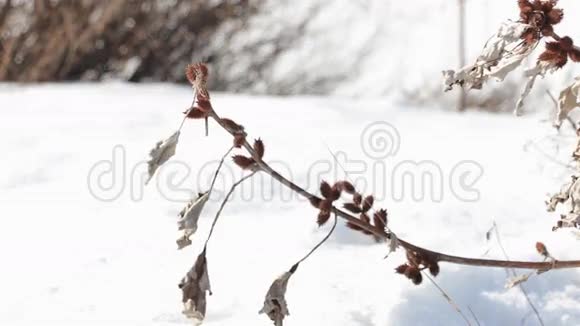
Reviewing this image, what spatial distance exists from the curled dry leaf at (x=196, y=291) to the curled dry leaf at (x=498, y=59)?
436 mm

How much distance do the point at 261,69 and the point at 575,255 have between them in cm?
330

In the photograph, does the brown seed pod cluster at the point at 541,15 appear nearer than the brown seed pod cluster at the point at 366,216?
Yes

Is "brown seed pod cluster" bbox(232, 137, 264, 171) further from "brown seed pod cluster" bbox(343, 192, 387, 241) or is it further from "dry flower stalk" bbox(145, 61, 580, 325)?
"brown seed pod cluster" bbox(343, 192, 387, 241)

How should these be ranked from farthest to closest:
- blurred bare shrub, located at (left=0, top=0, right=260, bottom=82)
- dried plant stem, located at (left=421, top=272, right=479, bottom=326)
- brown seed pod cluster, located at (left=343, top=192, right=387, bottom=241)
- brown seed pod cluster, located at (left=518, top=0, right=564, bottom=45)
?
blurred bare shrub, located at (left=0, top=0, right=260, bottom=82) → dried plant stem, located at (left=421, top=272, right=479, bottom=326) → brown seed pod cluster, located at (left=343, top=192, right=387, bottom=241) → brown seed pod cluster, located at (left=518, top=0, right=564, bottom=45)

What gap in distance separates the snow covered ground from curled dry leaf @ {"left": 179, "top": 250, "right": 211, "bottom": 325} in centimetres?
Answer: 23

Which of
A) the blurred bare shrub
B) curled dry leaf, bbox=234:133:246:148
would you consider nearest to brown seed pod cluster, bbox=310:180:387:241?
curled dry leaf, bbox=234:133:246:148

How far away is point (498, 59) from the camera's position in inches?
50.1

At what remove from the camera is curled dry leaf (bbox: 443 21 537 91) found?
1.24 m

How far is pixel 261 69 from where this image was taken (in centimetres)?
484

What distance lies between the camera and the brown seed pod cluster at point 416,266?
1.31 meters

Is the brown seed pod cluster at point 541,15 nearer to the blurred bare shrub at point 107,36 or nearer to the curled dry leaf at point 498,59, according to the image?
the curled dry leaf at point 498,59

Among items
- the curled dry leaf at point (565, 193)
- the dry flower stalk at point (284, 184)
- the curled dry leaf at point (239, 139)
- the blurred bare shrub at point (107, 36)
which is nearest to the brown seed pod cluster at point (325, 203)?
the dry flower stalk at point (284, 184)

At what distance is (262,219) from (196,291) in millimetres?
714

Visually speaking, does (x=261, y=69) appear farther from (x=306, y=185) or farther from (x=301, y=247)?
(x=301, y=247)
